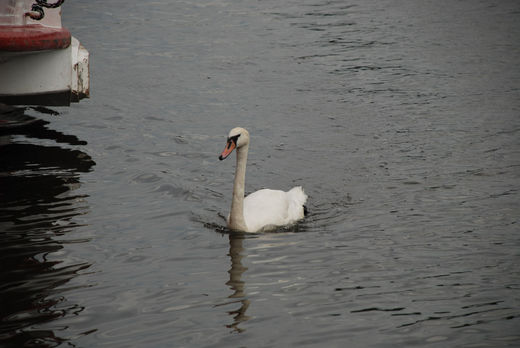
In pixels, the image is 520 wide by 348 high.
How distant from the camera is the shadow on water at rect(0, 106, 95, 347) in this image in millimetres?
6398

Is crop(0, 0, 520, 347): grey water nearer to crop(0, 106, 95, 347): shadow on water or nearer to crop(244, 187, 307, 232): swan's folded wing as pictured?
crop(0, 106, 95, 347): shadow on water

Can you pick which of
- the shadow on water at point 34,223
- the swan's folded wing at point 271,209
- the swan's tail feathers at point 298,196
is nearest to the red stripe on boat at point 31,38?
the shadow on water at point 34,223

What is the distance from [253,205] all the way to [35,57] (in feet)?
12.3

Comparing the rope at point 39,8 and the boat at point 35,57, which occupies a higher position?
the rope at point 39,8

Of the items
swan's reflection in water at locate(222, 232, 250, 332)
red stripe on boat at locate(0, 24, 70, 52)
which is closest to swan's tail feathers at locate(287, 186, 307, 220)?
swan's reflection in water at locate(222, 232, 250, 332)

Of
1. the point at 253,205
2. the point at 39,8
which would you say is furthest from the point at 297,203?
the point at 39,8

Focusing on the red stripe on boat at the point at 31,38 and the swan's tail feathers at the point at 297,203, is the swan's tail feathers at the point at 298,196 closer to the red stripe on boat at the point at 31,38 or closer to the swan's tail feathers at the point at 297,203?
the swan's tail feathers at the point at 297,203

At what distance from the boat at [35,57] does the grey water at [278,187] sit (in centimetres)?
88

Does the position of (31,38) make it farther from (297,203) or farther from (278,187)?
(297,203)

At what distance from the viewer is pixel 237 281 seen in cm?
726

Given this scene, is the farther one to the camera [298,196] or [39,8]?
[39,8]

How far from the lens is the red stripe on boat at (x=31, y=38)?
988 centimetres

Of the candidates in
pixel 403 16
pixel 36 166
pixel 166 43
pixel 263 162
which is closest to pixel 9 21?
pixel 36 166

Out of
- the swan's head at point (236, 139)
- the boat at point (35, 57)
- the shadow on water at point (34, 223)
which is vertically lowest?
the shadow on water at point (34, 223)
